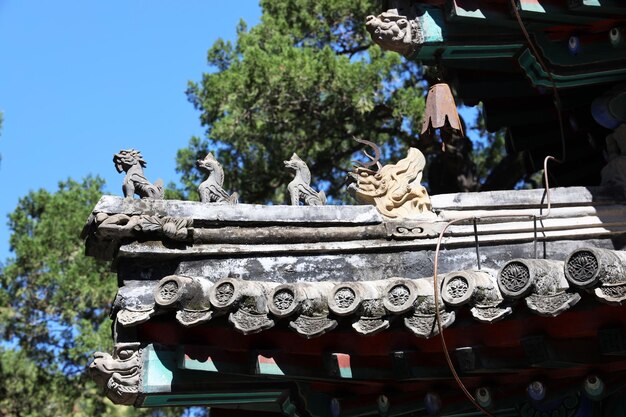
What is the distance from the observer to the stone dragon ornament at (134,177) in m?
5.39

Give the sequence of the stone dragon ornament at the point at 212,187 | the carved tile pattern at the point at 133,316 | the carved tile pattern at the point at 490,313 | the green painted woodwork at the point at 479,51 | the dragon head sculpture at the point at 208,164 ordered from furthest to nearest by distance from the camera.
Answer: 1. the green painted woodwork at the point at 479,51
2. the dragon head sculpture at the point at 208,164
3. the stone dragon ornament at the point at 212,187
4. the carved tile pattern at the point at 133,316
5. the carved tile pattern at the point at 490,313

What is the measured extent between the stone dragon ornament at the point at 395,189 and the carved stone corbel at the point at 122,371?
1443mm

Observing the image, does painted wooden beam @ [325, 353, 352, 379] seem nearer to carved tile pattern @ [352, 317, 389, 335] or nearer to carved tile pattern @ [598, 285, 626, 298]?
carved tile pattern @ [352, 317, 389, 335]

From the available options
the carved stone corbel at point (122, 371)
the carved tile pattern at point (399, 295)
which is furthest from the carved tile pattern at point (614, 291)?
the carved stone corbel at point (122, 371)

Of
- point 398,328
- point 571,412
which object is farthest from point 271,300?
point 571,412

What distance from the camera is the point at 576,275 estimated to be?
4.26 m

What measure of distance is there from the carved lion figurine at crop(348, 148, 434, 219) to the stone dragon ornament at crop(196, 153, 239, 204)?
2.16ft

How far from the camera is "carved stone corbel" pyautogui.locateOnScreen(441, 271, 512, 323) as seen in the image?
454 cm

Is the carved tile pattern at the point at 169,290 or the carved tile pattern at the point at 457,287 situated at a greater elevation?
the carved tile pattern at the point at 169,290

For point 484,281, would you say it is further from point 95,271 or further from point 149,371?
point 95,271

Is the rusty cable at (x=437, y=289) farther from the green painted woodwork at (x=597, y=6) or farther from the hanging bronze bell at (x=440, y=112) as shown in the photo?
the green painted woodwork at (x=597, y=6)

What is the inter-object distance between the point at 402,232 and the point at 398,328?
0.71m

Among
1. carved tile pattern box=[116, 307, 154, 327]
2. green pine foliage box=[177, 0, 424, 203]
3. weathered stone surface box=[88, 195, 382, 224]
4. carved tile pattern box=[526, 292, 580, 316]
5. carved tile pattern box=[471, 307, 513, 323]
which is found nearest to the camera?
carved tile pattern box=[526, 292, 580, 316]

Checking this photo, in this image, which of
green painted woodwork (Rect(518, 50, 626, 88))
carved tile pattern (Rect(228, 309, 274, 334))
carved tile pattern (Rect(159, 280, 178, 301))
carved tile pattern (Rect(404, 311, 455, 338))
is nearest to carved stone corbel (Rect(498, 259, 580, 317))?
carved tile pattern (Rect(404, 311, 455, 338))
